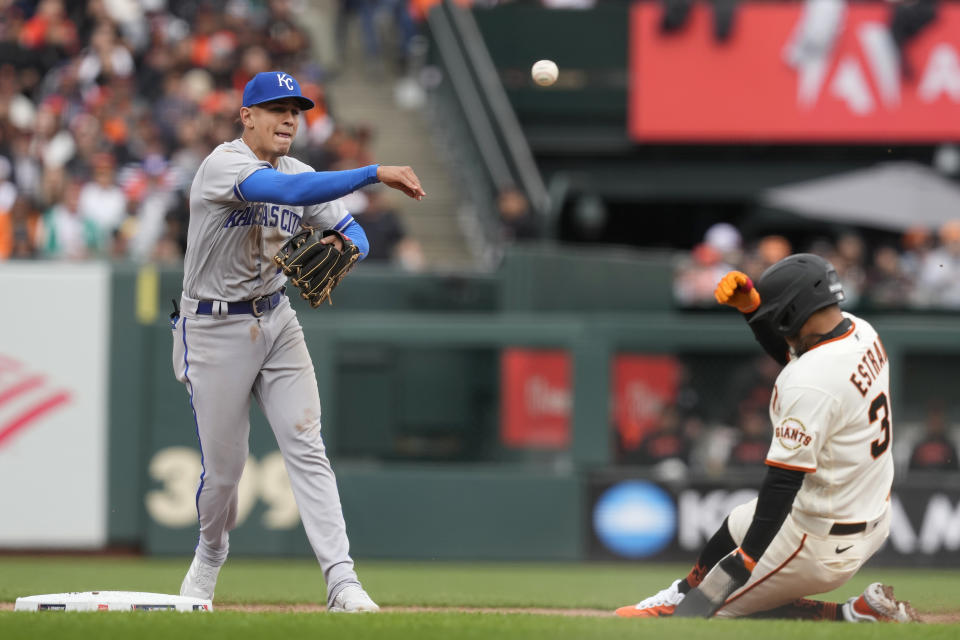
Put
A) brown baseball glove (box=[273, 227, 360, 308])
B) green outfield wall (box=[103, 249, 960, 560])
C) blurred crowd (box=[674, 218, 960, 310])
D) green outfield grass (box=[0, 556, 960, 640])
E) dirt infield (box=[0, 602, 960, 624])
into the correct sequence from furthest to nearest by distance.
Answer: blurred crowd (box=[674, 218, 960, 310]), green outfield wall (box=[103, 249, 960, 560]), dirt infield (box=[0, 602, 960, 624]), brown baseball glove (box=[273, 227, 360, 308]), green outfield grass (box=[0, 556, 960, 640])

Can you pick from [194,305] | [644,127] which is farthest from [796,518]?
[644,127]

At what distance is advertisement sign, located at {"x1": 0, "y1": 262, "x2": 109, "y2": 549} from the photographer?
9.60m

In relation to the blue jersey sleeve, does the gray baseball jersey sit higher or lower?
lower

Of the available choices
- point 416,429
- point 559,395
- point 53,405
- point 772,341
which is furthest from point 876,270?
point 772,341

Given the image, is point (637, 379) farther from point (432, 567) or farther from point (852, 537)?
point (852, 537)

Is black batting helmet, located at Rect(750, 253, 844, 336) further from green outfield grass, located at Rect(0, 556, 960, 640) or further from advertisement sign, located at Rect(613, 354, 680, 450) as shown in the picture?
advertisement sign, located at Rect(613, 354, 680, 450)

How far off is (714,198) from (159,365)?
9.69m

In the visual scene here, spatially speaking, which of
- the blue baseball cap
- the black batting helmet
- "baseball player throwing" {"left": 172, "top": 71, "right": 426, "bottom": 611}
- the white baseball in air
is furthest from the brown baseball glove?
the white baseball in air

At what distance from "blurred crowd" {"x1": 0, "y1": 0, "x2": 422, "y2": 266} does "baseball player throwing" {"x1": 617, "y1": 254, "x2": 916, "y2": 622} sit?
6600 millimetres

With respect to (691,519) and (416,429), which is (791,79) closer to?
(691,519)

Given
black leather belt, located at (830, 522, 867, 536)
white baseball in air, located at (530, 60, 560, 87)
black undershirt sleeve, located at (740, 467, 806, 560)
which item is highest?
white baseball in air, located at (530, 60, 560, 87)

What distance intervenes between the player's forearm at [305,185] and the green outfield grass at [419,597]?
1522 mm

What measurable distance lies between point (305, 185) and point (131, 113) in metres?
9.26

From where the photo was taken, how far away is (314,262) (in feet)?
17.6
